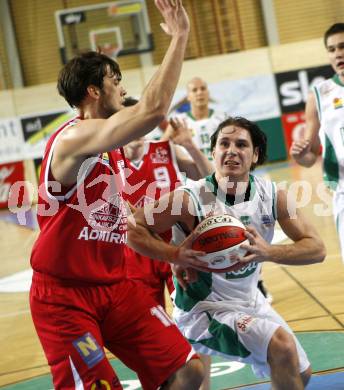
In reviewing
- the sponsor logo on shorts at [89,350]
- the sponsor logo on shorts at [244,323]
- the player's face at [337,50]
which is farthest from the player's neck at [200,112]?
the sponsor logo on shorts at [89,350]

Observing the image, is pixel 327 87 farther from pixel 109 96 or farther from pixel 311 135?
pixel 109 96

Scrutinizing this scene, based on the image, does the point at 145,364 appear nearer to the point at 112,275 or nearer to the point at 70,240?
the point at 112,275

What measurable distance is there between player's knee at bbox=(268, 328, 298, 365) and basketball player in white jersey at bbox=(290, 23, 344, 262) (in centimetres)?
166

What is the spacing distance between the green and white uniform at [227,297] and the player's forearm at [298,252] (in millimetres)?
227

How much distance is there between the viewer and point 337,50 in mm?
5195

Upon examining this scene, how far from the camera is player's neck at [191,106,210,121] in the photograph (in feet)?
28.8

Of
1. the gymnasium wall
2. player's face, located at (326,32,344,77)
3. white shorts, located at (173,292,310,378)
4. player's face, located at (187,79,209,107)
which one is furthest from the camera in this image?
the gymnasium wall

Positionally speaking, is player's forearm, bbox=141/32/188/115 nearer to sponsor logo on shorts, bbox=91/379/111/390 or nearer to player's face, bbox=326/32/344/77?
sponsor logo on shorts, bbox=91/379/111/390

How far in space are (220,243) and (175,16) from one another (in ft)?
3.60

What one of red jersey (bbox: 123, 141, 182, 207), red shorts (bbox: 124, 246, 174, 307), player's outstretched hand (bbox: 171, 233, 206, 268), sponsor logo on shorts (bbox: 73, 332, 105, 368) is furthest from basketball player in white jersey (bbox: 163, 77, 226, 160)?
sponsor logo on shorts (bbox: 73, 332, 105, 368)

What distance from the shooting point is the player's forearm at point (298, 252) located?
359cm

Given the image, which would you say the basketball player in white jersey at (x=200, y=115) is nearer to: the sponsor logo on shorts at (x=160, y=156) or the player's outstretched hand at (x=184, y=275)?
the sponsor logo on shorts at (x=160, y=156)

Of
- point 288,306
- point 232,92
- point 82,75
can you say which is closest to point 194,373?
point 82,75

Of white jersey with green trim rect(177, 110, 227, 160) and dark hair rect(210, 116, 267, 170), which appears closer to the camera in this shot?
dark hair rect(210, 116, 267, 170)
